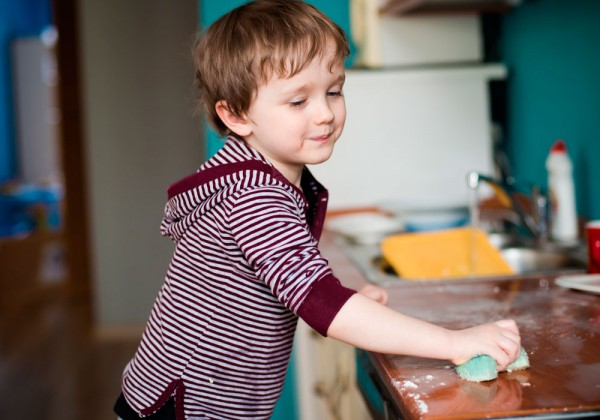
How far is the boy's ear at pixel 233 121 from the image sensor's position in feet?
3.83

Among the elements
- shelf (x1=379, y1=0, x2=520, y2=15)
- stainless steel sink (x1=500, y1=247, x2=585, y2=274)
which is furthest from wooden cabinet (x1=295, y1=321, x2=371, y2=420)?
shelf (x1=379, y1=0, x2=520, y2=15)

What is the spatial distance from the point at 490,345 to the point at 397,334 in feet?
0.38

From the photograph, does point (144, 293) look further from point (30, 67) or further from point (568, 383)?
point (568, 383)

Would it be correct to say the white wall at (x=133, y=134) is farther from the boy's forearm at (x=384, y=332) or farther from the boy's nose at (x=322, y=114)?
the boy's forearm at (x=384, y=332)

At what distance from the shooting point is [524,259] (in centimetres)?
200

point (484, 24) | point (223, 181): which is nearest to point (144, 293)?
point (484, 24)

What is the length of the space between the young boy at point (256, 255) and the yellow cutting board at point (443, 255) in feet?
1.92

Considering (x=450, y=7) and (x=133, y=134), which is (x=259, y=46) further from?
(x=133, y=134)

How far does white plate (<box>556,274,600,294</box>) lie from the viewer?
1364 millimetres

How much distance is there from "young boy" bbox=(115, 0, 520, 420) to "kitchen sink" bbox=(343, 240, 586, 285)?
584 mm

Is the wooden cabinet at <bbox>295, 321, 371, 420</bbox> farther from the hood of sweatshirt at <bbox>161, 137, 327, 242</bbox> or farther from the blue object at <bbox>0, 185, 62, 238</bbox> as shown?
the blue object at <bbox>0, 185, 62, 238</bbox>

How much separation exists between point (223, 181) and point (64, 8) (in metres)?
4.91

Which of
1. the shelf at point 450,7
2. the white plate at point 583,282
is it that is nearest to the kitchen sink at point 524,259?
the white plate at point 583,282

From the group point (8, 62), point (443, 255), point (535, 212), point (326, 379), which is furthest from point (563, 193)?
point (8, 62)
